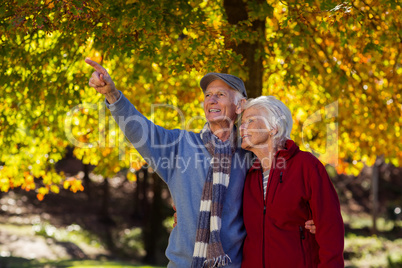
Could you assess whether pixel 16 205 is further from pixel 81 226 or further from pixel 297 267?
pixel 297 267

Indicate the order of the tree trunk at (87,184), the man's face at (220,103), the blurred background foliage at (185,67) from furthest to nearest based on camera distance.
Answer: the tree trunk at (87,184) < the blurred background foliage at (185,67) < the man's face at (220,103)

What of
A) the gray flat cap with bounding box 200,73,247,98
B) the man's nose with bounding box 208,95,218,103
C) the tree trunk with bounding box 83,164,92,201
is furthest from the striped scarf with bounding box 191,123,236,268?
the tree trunk with bounding box 83,164,92,201

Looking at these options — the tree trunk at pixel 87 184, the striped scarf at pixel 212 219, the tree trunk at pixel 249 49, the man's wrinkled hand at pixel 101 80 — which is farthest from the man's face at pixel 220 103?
the tree trunk at pixel 87 184

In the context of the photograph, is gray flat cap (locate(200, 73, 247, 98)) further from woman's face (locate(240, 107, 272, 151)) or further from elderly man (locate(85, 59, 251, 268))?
woman's face (locate(240, 107, 272, 151))

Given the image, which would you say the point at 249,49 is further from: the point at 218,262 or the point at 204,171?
the point at 218,262

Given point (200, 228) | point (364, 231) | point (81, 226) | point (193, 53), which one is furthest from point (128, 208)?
point (200, 228)

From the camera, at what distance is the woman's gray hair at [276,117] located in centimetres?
318

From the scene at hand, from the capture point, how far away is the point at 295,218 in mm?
2953

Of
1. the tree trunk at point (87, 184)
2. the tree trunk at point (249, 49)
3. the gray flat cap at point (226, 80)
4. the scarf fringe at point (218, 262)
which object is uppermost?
the tree trunk at point (249, 49)

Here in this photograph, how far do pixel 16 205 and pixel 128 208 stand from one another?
5.30m

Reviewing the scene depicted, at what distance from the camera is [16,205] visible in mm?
21641

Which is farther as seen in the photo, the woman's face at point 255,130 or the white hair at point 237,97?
the white hair at point 237,97

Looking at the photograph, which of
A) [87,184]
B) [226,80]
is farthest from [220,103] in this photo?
[87,184]

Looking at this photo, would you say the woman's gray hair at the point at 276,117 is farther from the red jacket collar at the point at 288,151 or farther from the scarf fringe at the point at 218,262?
the scarf fringe at the point at 218,262
